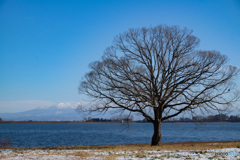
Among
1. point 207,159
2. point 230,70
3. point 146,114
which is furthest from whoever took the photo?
point 146,114

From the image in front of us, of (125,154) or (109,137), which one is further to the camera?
(109,137)

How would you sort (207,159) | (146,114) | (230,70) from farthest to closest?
(146,114) < (230,70) < (207,159)

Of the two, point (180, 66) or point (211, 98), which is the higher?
point (180, 66)

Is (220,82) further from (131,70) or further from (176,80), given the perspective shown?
(131,70)

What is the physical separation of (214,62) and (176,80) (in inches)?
129

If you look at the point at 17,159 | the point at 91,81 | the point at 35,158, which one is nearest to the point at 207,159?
the point at 35,158

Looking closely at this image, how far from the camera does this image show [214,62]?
19484 mm

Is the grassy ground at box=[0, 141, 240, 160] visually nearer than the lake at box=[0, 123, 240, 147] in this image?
Yes

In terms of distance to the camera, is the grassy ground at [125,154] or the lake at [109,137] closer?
the grassy ground at [125,154]

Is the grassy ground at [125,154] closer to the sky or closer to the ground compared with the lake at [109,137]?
closer to the sky

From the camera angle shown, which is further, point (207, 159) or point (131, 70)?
point (131, 70)

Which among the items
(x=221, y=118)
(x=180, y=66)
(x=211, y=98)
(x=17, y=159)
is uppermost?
(x=180, y=66)

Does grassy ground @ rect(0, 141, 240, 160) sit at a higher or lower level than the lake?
higher

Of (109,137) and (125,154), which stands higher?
(125,154)
